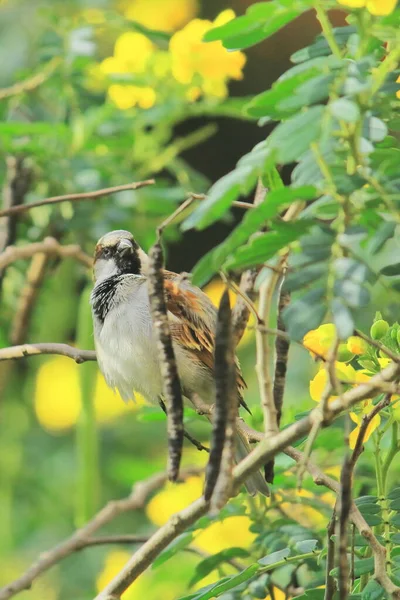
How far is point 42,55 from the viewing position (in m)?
2.49

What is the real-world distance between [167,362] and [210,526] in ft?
3.27

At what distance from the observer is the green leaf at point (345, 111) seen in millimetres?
890

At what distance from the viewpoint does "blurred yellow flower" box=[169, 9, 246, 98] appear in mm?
2469

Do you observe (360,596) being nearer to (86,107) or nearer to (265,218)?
(265,218)

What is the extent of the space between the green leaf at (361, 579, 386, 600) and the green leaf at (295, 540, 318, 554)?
183 mm

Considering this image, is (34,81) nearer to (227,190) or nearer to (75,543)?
(75,543)

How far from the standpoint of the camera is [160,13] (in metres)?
3.76

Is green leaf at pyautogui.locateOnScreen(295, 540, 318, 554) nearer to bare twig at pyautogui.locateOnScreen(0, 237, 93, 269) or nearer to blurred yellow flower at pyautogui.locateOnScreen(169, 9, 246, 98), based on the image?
bare twig at pyautogui.locateOnScreen(0, 237, 93, 269)

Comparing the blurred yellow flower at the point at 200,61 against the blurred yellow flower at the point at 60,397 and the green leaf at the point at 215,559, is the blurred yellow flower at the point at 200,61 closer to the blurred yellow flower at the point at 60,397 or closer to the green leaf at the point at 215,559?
the blurred yellow flower at the point at 60,397

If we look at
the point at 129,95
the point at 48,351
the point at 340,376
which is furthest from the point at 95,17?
the point at 340,376

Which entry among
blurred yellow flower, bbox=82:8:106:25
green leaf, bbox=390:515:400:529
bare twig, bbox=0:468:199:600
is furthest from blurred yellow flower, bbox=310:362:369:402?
blurred yellow flower, bbox=82:8:106:25

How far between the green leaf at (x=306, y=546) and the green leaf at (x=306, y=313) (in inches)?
18.9

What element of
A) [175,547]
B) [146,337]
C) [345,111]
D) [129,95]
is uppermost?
[345,111]

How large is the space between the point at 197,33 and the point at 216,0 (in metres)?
1.80
